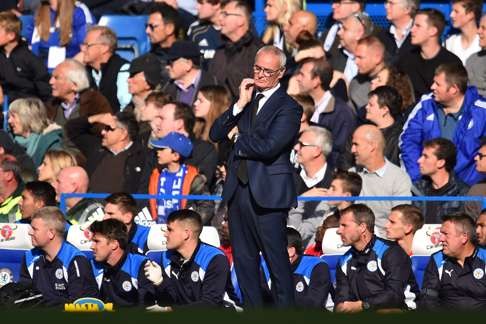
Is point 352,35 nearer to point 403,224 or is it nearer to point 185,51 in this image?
point 185,51

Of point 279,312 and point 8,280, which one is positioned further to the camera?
point 8,280

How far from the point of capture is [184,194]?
12.0m

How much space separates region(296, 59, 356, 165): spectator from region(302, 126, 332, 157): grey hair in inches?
14.0

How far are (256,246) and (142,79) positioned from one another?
4918 millimetres

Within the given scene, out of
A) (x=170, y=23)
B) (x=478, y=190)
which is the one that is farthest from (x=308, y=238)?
(x=170, y=23)

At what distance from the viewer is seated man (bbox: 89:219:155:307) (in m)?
11.1

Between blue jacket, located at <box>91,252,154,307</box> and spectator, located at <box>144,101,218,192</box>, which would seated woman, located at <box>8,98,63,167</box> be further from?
blue jacket, located at <box>91,252,154,307</box>

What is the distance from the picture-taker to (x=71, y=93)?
1433 centimetres

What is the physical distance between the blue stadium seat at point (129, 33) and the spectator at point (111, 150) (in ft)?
6.19

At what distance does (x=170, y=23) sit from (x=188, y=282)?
4383 mm

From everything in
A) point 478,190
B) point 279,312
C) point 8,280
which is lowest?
point 8,280

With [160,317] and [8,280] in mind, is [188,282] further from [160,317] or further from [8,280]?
[160,317]

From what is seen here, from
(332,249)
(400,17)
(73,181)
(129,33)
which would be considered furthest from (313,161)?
(129,33)

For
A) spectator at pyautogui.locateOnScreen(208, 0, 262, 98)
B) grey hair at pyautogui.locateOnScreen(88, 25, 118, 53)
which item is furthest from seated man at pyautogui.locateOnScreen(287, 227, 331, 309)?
grey hair at pyautogui.locateOnScreen(88, 25, 118, 53)
